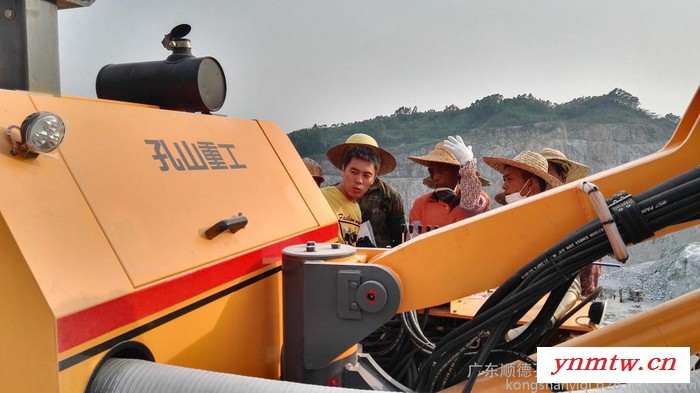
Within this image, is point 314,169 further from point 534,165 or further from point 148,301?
point 148,301

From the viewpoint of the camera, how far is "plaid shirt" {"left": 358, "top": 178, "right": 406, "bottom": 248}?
4.07 meters

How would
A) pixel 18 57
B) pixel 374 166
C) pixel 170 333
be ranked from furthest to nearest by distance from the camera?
1. pixel 374 166
2. pixel 18 57
3. pixel 170 333

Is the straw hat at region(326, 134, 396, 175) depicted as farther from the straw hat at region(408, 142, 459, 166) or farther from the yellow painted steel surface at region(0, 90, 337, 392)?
the yellow painted steel surface at region(0, 90, 337, 392)

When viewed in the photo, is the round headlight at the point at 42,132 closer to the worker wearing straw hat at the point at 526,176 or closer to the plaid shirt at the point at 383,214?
the worker wearing straw hat at the point at 526,176

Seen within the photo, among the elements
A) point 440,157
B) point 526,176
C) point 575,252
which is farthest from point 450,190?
point 575,252

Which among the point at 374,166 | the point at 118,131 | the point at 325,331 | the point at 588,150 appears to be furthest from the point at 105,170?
the point at 588,150

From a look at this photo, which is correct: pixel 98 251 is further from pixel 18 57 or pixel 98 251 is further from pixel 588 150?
pixel 588 150

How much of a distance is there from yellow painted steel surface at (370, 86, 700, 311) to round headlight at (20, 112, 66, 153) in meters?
0.91

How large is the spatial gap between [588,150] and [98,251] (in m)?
18.2

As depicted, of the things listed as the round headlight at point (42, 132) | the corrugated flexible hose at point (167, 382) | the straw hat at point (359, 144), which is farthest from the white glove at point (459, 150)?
the round headlight at point (42, 132)

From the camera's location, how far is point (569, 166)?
389 centimetres

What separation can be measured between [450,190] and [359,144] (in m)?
0.88

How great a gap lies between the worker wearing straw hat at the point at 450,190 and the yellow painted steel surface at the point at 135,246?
219 cm

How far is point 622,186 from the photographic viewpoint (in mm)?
1408
